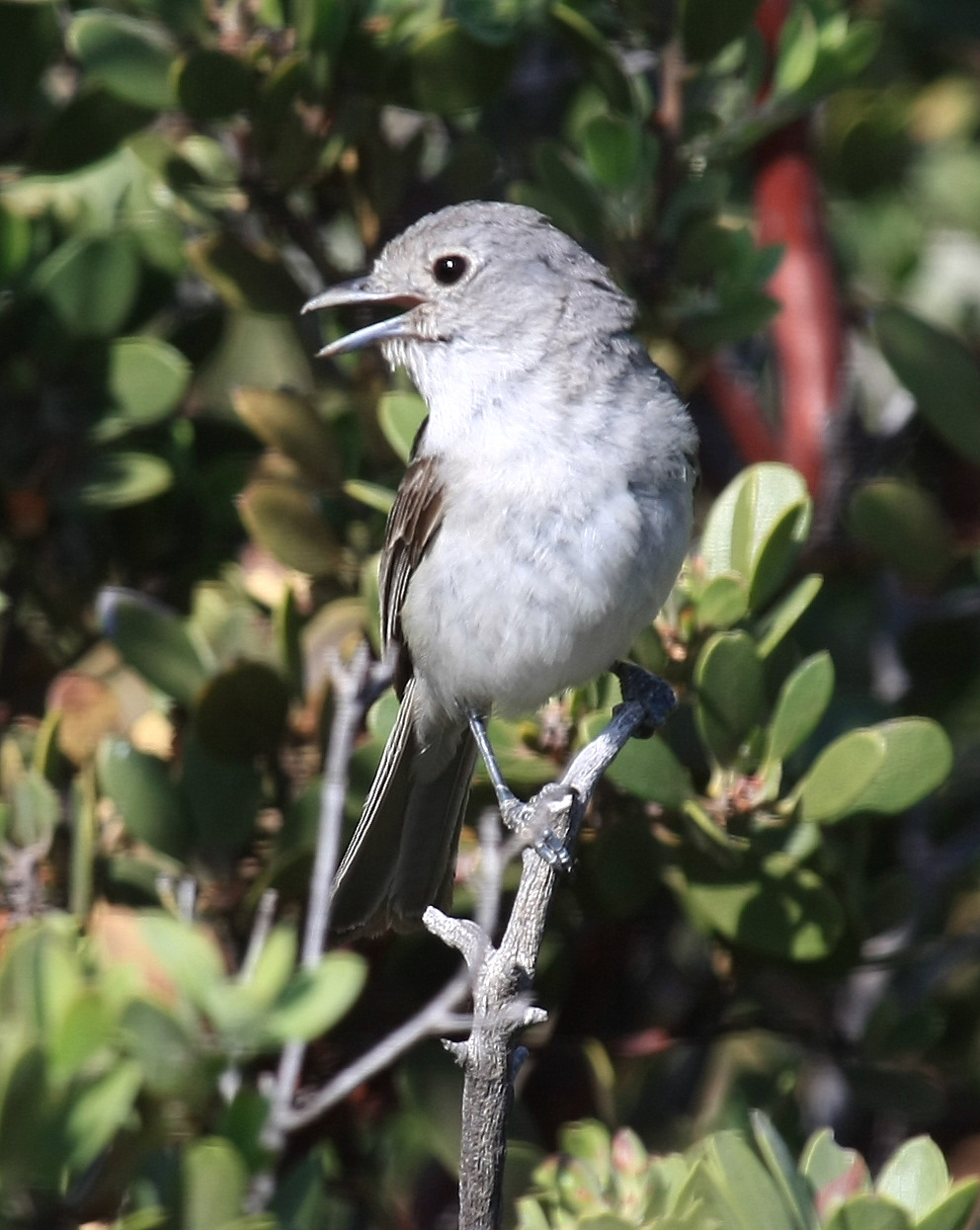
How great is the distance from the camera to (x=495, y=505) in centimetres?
316

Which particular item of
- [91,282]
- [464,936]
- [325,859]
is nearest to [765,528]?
[325,859]

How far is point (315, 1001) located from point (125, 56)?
6.08 ft

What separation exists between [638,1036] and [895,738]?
94cm

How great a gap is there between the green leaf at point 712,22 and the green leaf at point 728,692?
1.27 m

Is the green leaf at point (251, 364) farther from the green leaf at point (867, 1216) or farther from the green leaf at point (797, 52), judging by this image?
the green leaf at point (867, 1216)

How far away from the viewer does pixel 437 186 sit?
3803 mm

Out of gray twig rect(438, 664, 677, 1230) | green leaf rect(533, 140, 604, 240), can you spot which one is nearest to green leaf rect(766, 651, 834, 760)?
gray twig rect(438, 664, 677, 1230)

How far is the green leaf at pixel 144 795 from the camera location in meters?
2.99

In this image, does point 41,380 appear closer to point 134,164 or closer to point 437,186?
point 134,164

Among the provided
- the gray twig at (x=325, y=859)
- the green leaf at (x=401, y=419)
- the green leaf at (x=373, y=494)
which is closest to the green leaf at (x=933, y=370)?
the green leaf at (x=401, y=419)

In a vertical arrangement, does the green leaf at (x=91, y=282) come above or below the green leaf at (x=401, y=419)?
above

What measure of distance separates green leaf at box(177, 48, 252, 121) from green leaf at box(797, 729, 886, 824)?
1667mm

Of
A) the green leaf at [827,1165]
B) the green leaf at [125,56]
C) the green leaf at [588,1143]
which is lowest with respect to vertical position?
the green leaf at [588,1143]

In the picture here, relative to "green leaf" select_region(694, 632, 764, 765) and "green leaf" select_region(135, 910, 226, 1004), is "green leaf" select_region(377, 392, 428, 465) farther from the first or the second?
"green leaf" select_region(135, 910, 226, 1004)
